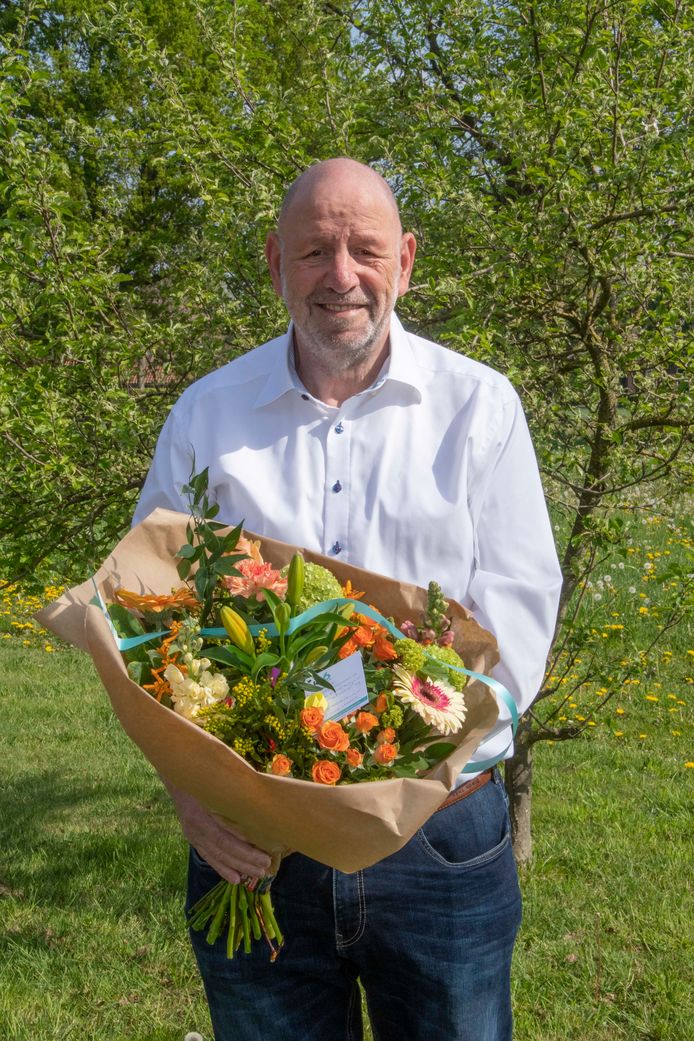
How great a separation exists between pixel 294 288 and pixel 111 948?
286 cm

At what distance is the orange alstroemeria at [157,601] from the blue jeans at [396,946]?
1.73 ft

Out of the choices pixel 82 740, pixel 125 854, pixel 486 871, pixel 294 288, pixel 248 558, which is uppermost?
pixel 294 288

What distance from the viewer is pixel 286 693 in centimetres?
169

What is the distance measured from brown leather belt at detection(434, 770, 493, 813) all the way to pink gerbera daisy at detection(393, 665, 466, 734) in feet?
1.02

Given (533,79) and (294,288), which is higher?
(533,79)

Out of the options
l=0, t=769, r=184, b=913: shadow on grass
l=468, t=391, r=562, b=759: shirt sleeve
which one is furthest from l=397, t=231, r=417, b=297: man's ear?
l=0, t=769, r=184, b=913: shadow on grass

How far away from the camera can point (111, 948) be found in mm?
4023

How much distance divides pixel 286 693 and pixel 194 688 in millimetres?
146

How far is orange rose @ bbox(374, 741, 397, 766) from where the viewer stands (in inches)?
66.7

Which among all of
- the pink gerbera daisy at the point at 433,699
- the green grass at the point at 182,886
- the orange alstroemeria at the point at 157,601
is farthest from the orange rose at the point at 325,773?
the green grass at the point at 182,886

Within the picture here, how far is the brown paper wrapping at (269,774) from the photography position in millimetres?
1630

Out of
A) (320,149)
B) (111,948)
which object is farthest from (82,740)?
(320,149)

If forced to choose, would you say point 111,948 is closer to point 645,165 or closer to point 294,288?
point 294,288

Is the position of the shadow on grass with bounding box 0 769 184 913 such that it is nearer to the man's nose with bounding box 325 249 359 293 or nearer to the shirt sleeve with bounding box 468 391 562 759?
the shirt sleeve with bounding box 468 391 562 759
